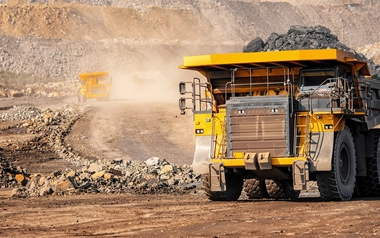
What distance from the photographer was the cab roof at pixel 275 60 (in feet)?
47.6

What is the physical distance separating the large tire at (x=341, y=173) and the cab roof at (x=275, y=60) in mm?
1298

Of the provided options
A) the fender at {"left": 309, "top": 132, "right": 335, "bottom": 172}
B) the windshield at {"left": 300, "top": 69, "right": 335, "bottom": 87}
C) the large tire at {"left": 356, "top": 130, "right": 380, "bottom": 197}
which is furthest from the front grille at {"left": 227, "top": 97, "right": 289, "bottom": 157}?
the large tire at {"left": 356, "top": 130, "right": 380, "bottom": 197}

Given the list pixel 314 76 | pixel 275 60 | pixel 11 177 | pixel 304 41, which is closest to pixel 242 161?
pixel 275 60

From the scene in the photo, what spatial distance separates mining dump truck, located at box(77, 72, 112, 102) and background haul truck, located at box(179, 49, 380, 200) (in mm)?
39548

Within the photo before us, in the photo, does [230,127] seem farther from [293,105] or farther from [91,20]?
[91,20]

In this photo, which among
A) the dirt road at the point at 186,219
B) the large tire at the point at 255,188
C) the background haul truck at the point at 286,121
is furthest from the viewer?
the large tire at the point at 255,188

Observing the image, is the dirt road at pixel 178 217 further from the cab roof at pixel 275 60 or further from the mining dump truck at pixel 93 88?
the mining dump truck at pixel 93 88

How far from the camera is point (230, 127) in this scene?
1472cm

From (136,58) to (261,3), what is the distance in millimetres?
37310

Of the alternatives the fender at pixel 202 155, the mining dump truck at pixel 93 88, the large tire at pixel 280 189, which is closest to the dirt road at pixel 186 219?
the fender at pixel 202 155

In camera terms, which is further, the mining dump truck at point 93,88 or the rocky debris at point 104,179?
the mining dump truck at point 93,88

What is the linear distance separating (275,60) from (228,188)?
2.67 meters

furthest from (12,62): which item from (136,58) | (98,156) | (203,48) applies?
Result: (98,156)

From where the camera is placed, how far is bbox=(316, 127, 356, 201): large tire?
1446cm
